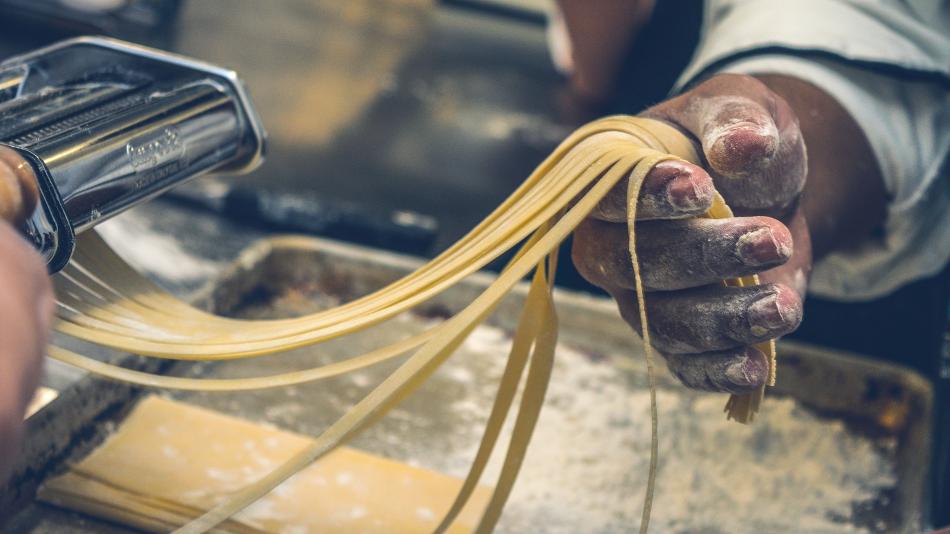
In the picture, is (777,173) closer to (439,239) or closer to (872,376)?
(872,376)

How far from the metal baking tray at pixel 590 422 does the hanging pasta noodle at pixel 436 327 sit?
4.3 inches

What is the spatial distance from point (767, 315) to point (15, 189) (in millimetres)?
482

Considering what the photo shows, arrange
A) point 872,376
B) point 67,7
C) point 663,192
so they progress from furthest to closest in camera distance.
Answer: point 67,7 < point 872,376 < point 663,192

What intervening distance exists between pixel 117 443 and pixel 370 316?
1.05 feet

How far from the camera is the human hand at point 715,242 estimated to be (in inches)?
24.0

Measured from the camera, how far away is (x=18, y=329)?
0.36 meters

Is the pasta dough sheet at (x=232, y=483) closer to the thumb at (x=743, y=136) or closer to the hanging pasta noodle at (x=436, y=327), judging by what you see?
the hanging pasta noodle at (x=436, y=327)

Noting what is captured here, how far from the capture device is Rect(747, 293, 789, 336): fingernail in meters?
0.62

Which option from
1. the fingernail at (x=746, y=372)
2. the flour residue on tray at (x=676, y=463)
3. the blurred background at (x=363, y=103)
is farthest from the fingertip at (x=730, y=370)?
the blurred background at (x=363, y=103)

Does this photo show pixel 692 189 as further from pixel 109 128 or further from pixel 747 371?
pixel 109 128

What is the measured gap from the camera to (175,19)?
6.46 ft

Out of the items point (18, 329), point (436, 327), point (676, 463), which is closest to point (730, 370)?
point (436, 327)

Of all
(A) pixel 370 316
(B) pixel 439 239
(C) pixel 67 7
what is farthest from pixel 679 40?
(A) pixel 370 316

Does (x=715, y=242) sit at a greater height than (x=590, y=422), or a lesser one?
greater
